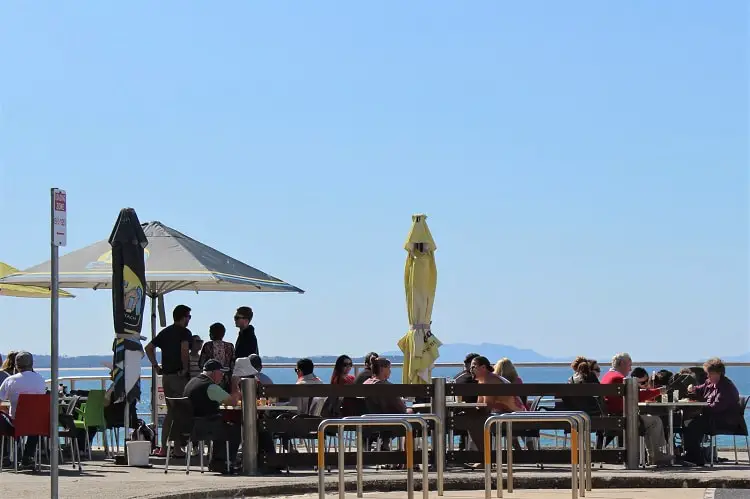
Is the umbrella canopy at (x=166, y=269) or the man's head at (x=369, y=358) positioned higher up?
the umbrella canopy at (x=166, y=269)

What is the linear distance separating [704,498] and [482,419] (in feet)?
10.4

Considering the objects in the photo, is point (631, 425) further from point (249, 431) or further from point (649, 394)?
point (249, 431)

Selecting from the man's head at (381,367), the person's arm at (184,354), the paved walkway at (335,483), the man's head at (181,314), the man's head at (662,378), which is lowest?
the paved walkway at (335,483)

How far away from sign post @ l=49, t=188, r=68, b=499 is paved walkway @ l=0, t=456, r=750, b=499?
131 cm

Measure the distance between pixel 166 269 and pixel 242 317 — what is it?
1205 mm

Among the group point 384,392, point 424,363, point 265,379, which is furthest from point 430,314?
point 384,392

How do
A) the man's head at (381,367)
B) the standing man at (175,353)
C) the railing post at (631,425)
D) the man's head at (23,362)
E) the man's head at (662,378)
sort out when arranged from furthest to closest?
1. the man's head at (662,378)
2. the standing man at (175,353)
3. the man's head at (381,367)
4. the man's head at (23,362)
5. the railing post at (631,425)

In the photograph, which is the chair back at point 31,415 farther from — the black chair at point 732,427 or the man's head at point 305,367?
the black chair at point 732,427

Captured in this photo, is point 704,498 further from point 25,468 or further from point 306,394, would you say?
point 25,468

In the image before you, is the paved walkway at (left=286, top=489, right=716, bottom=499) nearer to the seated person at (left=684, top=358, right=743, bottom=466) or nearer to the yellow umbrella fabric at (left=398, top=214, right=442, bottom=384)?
the seated person at (left=684, top=358, right=743, bottom=466)

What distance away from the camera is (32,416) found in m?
13.9

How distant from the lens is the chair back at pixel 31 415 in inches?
544

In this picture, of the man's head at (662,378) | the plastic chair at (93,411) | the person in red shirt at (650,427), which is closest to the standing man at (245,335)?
the plastic chair at (93,411)

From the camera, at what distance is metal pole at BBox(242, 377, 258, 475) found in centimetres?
1369
